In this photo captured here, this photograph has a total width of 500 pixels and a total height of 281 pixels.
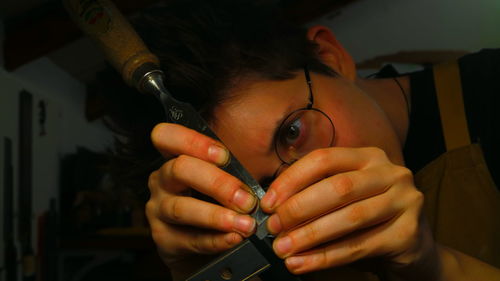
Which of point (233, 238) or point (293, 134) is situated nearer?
point (233, 238)

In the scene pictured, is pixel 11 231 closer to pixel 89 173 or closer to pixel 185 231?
pixel 89 173

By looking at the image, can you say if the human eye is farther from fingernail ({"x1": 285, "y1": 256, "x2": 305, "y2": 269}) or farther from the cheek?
fingernail ({"x1": 285, "y1": 256, "x2": 305, "y2": 269})

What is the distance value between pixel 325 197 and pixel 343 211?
0.03m

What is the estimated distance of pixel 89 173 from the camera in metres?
2.45

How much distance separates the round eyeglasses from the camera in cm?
57

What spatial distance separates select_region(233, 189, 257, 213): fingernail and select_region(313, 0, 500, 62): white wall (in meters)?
1.84

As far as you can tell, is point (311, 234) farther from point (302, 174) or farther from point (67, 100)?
point (67, 100)

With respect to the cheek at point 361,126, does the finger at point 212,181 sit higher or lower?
higher

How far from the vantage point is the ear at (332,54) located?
792 mm

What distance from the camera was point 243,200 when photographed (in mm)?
432

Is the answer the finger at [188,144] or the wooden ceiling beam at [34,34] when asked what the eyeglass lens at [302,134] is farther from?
the wooden ceiling beam at [34,34]

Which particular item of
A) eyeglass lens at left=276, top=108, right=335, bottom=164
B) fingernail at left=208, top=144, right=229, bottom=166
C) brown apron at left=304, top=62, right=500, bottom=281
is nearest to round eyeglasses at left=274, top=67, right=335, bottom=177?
eyeglass lens at left=276, top=108, right=335, bottom=164

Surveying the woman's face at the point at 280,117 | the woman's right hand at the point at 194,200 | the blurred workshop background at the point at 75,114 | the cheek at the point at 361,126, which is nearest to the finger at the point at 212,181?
the woman's right hand at the point at 194,200

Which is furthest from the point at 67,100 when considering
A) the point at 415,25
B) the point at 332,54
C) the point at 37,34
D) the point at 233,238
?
the point at 233,238
